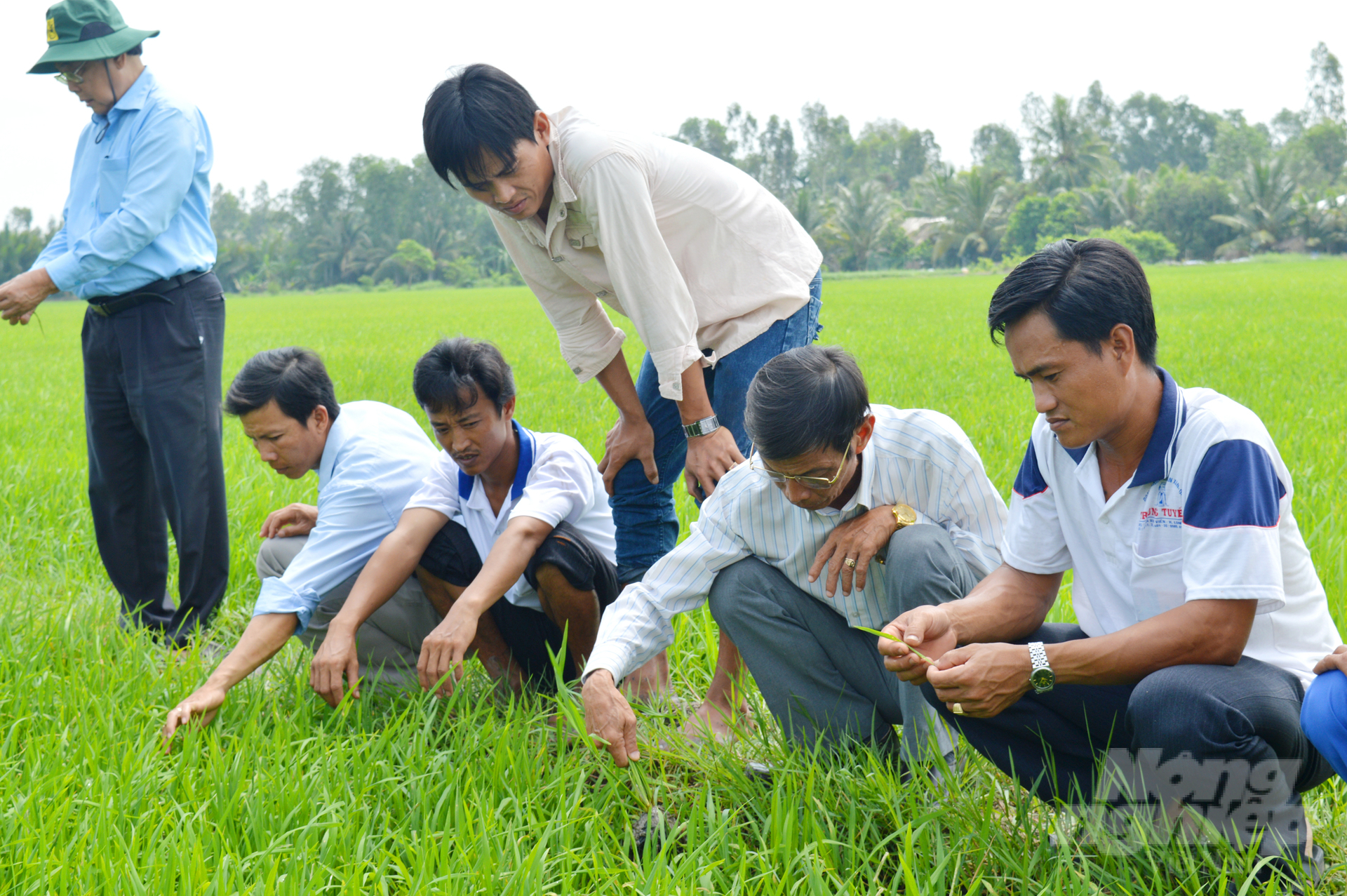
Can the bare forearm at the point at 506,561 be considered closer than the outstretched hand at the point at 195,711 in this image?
No

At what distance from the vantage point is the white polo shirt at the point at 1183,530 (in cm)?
161

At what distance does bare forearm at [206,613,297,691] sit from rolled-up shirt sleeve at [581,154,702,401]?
3.48 ft

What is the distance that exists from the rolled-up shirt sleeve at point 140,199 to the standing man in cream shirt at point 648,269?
49.3 inches

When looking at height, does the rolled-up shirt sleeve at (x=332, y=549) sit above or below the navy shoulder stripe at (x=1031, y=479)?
below

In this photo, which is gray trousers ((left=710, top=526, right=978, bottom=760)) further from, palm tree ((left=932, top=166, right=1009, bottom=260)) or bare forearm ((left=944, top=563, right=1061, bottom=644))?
palm tree ((left=932, top=166, right=1009, bottom=260))

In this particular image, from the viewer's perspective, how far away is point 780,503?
221 centimetres

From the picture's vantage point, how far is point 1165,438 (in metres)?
1.72

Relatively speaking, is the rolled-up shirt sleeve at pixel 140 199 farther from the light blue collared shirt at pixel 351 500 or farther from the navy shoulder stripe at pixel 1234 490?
the navy shoulder stripe at pixel 1234 490

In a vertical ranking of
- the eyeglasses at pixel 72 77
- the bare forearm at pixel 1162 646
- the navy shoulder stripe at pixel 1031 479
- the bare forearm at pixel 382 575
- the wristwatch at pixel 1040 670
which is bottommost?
the bare forearm at pixel 382 575

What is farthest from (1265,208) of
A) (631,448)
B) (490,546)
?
(490,546)

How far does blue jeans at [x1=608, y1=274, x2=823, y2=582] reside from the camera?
2619 mm

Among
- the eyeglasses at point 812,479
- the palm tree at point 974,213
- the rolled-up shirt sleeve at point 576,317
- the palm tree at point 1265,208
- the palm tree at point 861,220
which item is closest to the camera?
the eyeglasses at point 812,479

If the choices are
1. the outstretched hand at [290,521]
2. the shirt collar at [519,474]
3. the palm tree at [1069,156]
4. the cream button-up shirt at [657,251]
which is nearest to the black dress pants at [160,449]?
the outstretched hand at [290,521]

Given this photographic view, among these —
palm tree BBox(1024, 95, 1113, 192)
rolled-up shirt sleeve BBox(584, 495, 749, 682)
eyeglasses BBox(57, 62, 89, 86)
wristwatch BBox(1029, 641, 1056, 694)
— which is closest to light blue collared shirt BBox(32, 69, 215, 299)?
eyeglasses BBox(57, 62, 89, 86)
